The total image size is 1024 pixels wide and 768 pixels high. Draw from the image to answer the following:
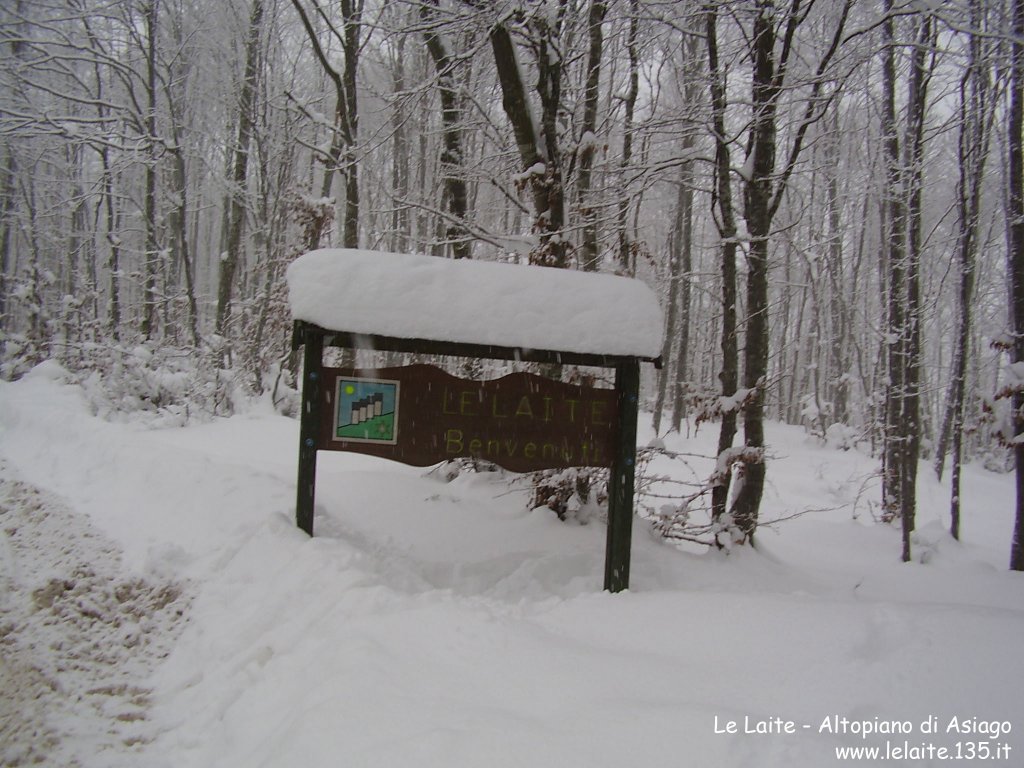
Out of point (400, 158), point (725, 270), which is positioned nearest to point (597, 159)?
point (725, 270)

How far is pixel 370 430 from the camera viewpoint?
13.7ft

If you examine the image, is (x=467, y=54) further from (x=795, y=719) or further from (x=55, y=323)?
(x=55, y=323)

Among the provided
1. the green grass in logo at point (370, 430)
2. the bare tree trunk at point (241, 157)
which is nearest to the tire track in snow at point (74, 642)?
the green grass in logo at point (370, 430)

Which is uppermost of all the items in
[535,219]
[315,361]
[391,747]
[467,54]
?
[467,54]

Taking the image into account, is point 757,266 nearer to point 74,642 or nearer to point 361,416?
point 361,416

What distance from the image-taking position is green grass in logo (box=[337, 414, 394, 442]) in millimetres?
4168

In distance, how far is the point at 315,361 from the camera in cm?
414

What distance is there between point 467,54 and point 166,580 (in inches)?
204

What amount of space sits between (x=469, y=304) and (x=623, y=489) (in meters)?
1.62

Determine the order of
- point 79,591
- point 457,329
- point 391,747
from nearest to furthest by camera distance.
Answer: point 391,747 → point 457,329 → point 79,591

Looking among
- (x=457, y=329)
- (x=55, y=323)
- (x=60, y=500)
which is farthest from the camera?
(x=55, y=323)

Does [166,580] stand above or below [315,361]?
below

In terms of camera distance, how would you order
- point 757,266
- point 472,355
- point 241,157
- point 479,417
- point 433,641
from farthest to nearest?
point 241,157
point 757,266
point 479,417
point 472,355
point 433,641

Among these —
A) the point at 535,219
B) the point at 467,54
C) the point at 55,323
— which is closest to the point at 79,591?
the point at 535,219
